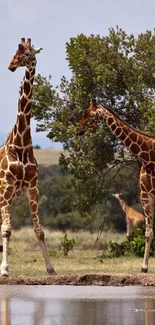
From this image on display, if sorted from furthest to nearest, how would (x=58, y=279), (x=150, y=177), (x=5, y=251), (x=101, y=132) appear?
(x=101, y=132) → (x=150, y=177) → (x=5, y=251) → (x=58, y=279)

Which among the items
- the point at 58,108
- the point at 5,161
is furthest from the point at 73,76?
the point at 5,161

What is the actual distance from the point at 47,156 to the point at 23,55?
71558mm

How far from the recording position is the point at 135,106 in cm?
2512

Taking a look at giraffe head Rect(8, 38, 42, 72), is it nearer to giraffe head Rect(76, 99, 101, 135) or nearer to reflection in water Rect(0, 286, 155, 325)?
giraffe head Rect(76, 99, 101, 135)

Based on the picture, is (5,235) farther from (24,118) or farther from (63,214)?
(63,214)

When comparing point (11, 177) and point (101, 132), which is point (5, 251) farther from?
point (101, 132)

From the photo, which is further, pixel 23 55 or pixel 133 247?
pixel 133 247

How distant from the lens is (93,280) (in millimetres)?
15070

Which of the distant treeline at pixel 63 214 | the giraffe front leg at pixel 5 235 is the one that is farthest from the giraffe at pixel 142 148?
the distant treeline at pixel 63 214

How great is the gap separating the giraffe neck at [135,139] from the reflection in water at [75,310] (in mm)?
5937

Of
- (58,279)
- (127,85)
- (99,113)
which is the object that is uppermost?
(127,85)

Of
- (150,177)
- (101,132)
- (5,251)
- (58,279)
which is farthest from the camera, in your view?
(101,132)

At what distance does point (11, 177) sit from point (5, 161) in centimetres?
31

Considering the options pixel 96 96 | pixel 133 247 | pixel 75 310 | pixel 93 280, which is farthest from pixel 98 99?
pixel 75 310
